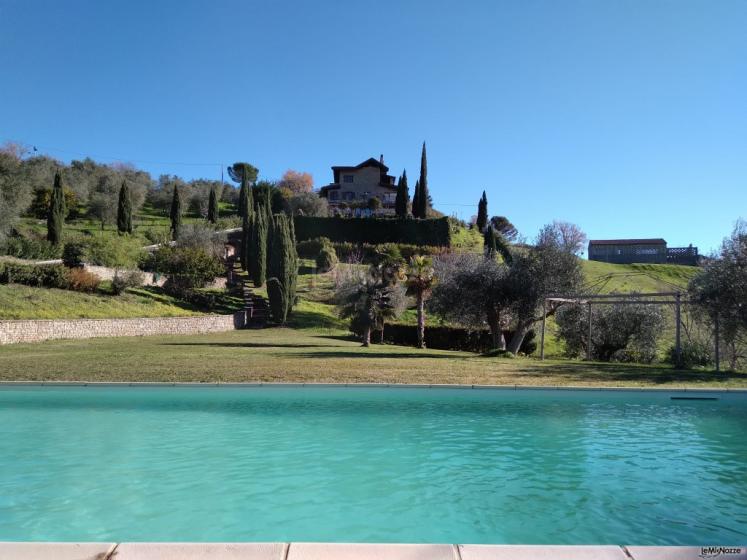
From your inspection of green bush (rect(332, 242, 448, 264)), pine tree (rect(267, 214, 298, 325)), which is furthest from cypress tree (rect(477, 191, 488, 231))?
pine tree (rect(267, 214, 298, 325))

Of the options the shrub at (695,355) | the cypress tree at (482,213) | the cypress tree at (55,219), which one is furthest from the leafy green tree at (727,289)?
the cypress tree at (482,213)

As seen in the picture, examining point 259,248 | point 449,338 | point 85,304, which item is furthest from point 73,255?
point 449,338

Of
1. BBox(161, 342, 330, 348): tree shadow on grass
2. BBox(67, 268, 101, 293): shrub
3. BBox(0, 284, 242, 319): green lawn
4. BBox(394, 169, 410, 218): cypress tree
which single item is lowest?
BBox(161, 342, 330, 348): tree shadow on grass

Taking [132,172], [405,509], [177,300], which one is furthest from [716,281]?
[132,172]

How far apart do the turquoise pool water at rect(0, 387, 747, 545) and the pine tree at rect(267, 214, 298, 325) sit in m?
24.0

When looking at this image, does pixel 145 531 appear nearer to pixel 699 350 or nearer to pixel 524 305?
pixel 524 305

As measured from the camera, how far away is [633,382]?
53.8 feet

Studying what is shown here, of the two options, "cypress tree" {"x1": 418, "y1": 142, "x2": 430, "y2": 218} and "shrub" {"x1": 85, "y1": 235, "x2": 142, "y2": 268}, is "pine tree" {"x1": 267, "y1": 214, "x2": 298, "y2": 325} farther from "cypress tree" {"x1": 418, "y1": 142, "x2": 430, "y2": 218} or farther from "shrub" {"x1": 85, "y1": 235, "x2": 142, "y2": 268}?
"cypress tree" {"x1": 418, "y1": 142, "x2": 430, "y2": 218}

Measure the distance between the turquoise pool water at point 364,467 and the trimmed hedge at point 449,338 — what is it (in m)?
17.9

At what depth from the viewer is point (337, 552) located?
4207 mm

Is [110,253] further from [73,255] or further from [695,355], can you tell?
[695,355]

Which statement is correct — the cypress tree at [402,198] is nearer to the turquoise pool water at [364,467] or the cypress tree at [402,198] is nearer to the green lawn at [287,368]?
the green lawn at [287,368]

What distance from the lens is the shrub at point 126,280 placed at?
3472cm

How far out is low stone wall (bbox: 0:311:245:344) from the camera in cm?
2489
